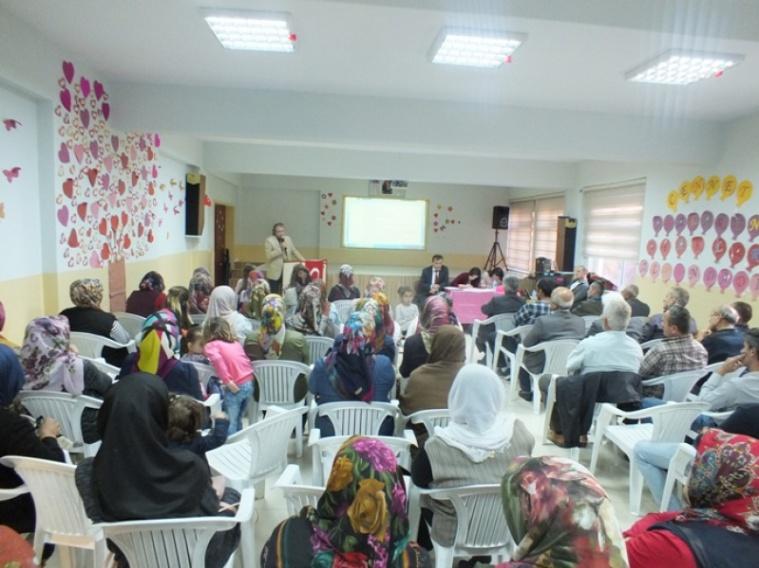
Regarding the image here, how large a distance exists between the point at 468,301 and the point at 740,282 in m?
3.20

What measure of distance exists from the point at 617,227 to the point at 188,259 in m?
6.48

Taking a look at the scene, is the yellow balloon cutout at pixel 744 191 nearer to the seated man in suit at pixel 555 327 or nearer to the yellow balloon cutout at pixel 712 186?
the yellow balloon cutout at pixel 712 186

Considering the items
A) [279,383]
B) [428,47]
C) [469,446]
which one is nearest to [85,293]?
[279,383]

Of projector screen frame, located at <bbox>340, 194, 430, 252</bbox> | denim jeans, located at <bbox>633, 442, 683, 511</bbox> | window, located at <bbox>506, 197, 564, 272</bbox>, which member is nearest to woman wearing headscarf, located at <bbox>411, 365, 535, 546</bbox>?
denim jeans, located at <bbox>633, 442, 683, 511</bbox>

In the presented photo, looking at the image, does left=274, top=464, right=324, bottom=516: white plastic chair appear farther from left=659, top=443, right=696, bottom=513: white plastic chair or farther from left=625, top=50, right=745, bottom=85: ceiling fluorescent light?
left=625, top=50, right=745, bottom=85: ceiling fluorescent light

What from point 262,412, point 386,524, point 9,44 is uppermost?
point 9,44

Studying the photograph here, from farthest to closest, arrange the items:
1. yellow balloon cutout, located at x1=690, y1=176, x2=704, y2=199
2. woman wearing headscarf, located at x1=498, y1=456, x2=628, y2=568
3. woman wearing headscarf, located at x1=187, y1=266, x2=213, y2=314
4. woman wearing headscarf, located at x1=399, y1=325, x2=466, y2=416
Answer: yellow balloon cutout, located at x1=690, y1=176, x2=704, y2=199
woman wearing headscarf, located at x1=187, y1=266, x2=213, y2=314
woman wearing headscarf, located at x1=399, y1=325, x2=466, y2=416
woman wearing headscarf, located at x1=498, y1=456, x2=628, y2=568

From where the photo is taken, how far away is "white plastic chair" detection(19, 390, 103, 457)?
2.33 m

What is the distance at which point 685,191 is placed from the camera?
578 centimetres

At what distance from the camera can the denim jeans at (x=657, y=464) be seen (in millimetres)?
2449

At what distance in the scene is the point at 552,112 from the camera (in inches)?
197

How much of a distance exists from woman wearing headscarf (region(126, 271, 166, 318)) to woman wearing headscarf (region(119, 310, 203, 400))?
175 centimetres

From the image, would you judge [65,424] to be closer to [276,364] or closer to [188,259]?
[276,364]

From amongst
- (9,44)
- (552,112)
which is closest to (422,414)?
(9,44)
